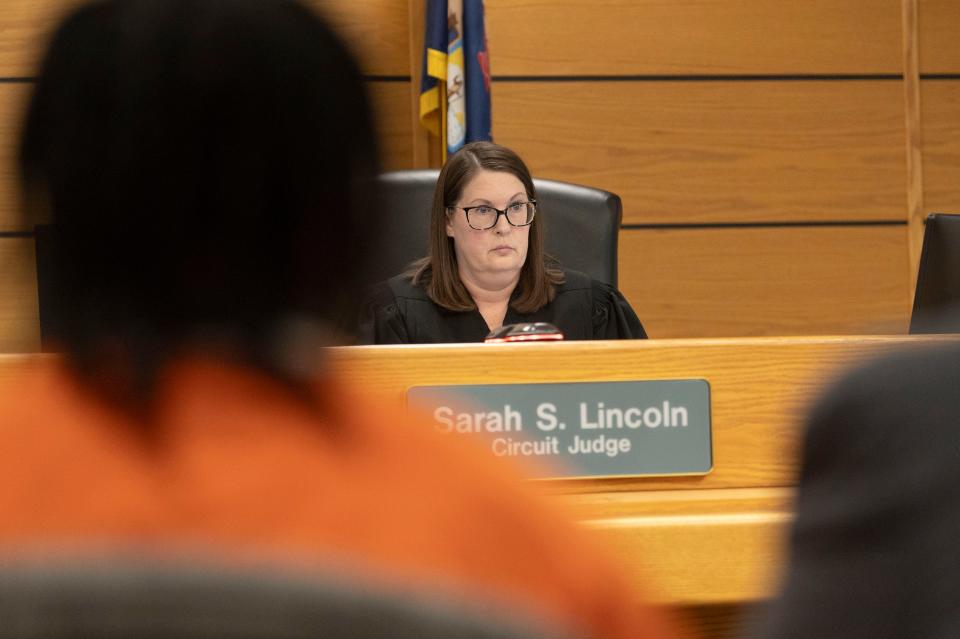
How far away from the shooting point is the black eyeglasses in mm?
2951

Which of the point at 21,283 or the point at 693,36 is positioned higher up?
the point at 693,36

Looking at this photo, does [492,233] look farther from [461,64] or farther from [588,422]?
[588,422]

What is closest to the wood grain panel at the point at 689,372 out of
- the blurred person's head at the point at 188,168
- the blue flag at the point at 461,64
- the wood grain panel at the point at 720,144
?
the blurred person's head at the point at 188,168

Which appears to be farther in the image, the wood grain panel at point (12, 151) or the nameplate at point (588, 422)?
the nameplate at point (588, 422)

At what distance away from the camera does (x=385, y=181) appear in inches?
23.9

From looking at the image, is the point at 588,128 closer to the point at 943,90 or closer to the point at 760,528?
the point at 943,90

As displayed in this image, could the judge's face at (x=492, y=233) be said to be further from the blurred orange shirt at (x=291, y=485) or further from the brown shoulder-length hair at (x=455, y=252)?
the blurred orange shirt at (x=291, y=485)

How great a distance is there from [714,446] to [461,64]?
2.34 meters

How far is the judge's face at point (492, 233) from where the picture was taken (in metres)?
2.95

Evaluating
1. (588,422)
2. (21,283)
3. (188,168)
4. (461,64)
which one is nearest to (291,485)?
(188,168)

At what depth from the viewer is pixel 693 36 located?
13.8 feet

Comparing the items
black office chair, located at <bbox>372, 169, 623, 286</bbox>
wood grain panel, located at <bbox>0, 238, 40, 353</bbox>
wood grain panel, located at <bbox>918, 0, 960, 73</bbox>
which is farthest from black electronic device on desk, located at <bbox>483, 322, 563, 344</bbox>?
wood grain panel, located at <bbox>918, 0, 960, 73</bbox>

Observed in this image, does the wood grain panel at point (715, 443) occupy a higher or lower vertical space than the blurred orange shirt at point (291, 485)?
lower

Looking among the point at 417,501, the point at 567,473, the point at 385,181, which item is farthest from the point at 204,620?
the point at 567,473
